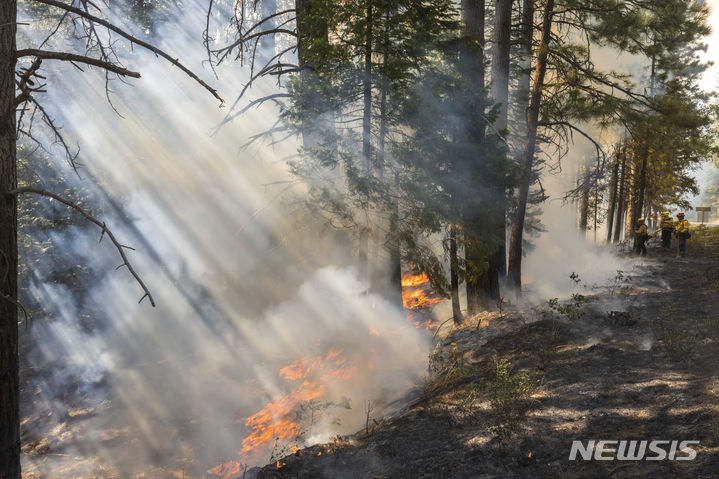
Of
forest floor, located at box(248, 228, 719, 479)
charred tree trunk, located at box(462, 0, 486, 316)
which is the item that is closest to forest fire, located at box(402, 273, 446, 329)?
charred tree trunk, located at box(462, 0, 486, 316)

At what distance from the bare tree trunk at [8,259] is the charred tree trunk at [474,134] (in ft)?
27.4

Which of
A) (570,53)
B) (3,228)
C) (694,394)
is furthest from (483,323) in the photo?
(3,228)

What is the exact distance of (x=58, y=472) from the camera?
26.8 ft

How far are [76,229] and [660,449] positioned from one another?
49.8ft

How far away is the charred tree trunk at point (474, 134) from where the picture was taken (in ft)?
32.5

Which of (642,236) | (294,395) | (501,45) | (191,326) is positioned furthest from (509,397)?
(642,236)

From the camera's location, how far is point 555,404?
543cm

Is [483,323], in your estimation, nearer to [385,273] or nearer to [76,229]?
[385,273]

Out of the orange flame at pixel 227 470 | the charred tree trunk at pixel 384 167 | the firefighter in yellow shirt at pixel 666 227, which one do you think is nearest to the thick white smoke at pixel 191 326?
the orange flame at pixel 227 470

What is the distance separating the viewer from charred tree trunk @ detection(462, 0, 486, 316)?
990 centimetres

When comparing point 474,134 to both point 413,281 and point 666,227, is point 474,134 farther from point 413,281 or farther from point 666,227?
point 666,227

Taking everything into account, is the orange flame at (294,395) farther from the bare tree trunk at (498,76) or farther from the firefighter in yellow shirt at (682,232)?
the firefighter in yellow shirt at (682,232)

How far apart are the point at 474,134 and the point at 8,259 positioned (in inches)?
361

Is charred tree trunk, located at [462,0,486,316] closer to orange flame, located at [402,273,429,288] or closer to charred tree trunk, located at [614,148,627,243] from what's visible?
orange flame, located at [402,273,429,288]
